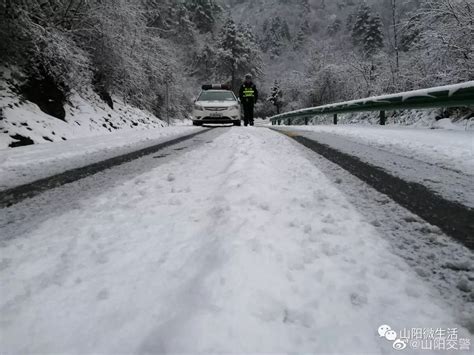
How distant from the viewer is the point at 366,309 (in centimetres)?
106

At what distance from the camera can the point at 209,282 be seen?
3.78ft

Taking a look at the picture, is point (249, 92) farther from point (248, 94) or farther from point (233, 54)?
point (233, 54)

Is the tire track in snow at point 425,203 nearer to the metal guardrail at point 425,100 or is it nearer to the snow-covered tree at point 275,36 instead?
the metal guardrail at point 425,100

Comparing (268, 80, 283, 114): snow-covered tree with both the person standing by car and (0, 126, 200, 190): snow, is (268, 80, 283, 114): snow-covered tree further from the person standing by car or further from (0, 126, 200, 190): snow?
(0, 126, 200, 190): snow

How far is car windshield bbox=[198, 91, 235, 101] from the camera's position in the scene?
13.8m

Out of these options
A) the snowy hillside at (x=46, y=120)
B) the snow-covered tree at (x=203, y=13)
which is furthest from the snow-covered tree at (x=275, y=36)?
the snowy hillside at (x=46, y=120)

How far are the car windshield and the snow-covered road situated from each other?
474 inches

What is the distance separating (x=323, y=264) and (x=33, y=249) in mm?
1148

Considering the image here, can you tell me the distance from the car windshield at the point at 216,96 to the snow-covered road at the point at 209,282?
12.0 metres

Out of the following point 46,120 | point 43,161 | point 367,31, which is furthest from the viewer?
point 367,31

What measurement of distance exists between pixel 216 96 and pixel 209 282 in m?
13.3

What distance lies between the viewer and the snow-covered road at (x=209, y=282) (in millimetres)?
930

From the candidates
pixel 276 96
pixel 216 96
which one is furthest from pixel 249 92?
pixel 276 96

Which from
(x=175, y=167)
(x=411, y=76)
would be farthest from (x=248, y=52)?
(x=175, y=167)
